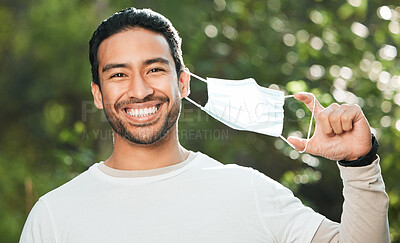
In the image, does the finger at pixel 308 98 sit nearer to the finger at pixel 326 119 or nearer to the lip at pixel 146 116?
the finger at pixel 326 119

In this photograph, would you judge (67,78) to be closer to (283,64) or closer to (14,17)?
(14,17)

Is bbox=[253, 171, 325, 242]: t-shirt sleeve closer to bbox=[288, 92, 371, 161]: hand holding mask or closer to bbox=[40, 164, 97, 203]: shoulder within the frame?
bbox=[288, 92, 371, 161]: hand holding mask

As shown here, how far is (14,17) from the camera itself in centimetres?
788

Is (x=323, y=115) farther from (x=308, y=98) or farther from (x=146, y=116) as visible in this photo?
(x=146, y=116)

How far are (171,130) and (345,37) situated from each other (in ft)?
6.89

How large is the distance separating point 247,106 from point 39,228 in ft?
2.80

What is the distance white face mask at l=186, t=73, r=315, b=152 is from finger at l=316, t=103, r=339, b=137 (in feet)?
0.97

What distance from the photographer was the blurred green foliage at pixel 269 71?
360cm

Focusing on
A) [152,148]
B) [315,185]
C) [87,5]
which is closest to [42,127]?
[87,5]

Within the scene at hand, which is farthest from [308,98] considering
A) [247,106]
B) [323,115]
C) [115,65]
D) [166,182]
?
[115,65]

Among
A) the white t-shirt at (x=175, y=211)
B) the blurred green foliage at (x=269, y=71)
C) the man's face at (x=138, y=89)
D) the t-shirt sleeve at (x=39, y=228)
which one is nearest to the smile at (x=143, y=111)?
the man's face at (x=138, y=89)

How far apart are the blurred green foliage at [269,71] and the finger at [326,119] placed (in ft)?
3.11

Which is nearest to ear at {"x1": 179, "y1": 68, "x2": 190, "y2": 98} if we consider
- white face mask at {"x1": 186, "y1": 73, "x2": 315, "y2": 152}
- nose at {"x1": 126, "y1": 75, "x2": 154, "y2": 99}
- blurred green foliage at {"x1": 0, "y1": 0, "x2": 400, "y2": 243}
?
white face mask at {"x1": 186, "y1": 73, "x2": 315, "y2": 152}

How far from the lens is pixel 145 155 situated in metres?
2.35
